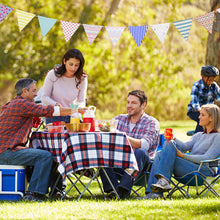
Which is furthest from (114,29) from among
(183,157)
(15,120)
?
(183,157)

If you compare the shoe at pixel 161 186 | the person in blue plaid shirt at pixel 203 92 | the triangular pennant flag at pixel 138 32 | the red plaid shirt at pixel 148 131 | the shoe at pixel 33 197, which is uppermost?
the triangular pennant flag at pixel 138 32

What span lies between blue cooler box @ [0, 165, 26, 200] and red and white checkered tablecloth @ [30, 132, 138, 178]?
19.5 inches

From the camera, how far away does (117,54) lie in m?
16.0

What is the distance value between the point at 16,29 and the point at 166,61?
5695 mm

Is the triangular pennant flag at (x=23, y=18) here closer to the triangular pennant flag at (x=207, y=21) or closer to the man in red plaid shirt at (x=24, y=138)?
the man in red plaid shirt at (x=24, y=138)

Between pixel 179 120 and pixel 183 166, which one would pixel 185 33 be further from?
pixel 179 120

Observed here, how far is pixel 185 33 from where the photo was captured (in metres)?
5.53

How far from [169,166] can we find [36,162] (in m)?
1.14

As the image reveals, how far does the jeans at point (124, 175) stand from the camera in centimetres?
372

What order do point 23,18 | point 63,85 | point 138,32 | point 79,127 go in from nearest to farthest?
point 79,127
point 63,85
point 23,18
point 138,32

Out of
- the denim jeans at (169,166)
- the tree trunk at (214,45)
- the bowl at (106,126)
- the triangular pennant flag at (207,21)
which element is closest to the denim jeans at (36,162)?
the bowl at (106,126)

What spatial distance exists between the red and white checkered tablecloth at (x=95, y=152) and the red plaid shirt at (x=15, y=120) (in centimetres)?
44

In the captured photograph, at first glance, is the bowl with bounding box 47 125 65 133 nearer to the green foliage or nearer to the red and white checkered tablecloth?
the red and white checkered tablecloth

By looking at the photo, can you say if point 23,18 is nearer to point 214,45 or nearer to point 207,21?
point 207,21
